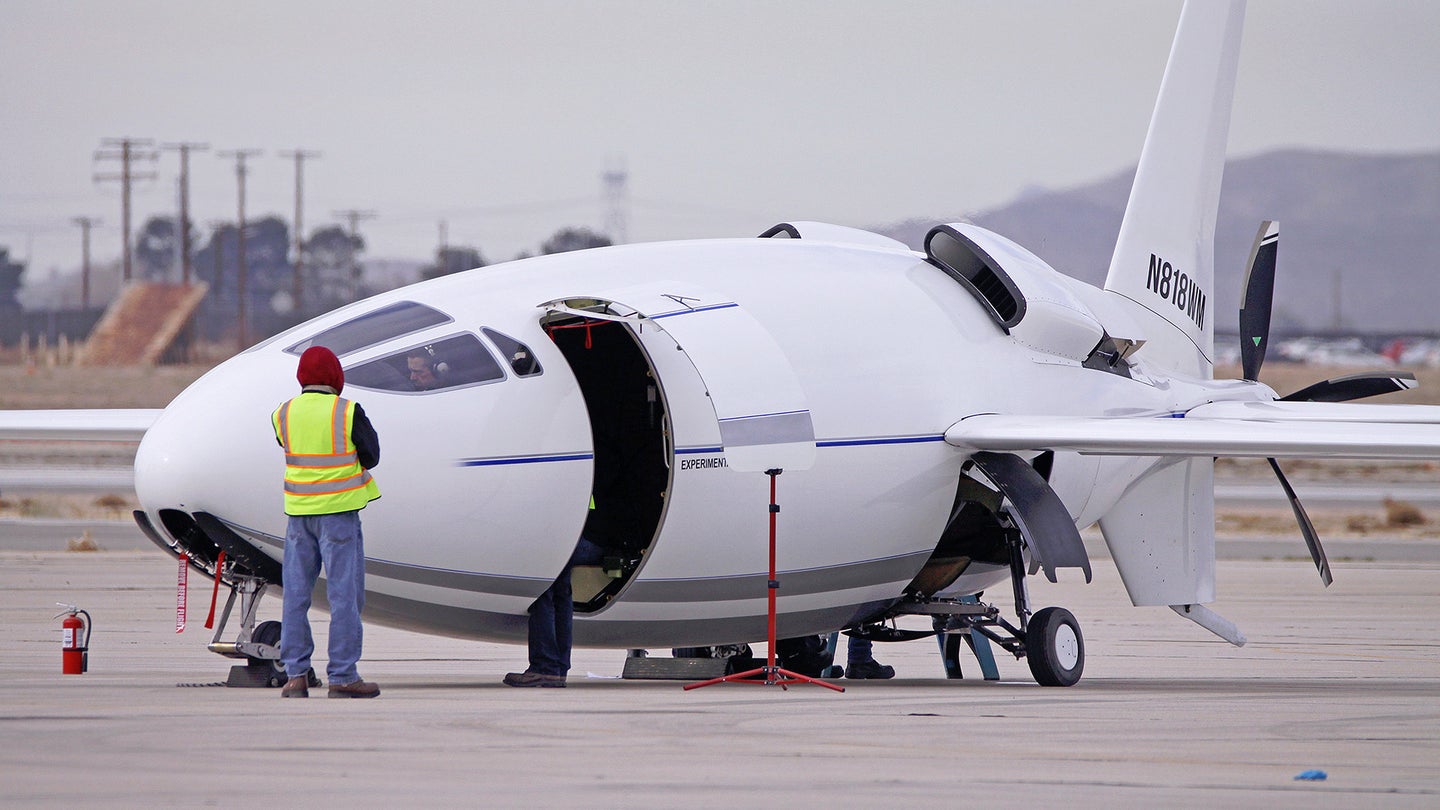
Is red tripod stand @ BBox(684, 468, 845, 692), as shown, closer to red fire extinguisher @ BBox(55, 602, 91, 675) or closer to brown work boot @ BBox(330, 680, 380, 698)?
brown work boot @ BBox(330, 680, 380, 698)

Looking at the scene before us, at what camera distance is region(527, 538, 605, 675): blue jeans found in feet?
40.0

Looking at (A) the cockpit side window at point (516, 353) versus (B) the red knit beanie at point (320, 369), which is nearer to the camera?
(B) the red knit beanie at point (320, 369)

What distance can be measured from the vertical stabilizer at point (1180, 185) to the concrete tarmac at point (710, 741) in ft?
14.1

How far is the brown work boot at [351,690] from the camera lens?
1077 centimetres

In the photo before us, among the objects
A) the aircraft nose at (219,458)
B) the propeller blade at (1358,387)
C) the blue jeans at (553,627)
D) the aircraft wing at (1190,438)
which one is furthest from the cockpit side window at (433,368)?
the propeller blade at (1358,387)

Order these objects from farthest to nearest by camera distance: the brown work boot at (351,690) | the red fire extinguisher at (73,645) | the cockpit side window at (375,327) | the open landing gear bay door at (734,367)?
the red fire extinguisher at (73,645) → the open landing gear bay door at (734,367) → the cockpit side window at (375,327) → the brown work boot at (351,690)

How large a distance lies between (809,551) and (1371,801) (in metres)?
5.99

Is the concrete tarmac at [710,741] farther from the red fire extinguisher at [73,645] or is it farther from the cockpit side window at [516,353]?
the cockpit side window at [516,353]

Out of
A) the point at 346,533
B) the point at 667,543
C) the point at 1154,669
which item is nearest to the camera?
the point at 346,533

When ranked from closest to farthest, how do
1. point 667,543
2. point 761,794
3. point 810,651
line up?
point 761,794 < point 667,543 < point 810,651

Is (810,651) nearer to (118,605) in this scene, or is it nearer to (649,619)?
(649,619)

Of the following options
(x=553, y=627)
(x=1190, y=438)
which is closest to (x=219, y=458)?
(x=553, y=627)

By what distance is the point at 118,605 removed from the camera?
24.1 m

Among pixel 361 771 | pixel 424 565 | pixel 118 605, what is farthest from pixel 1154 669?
pixel 118 605
